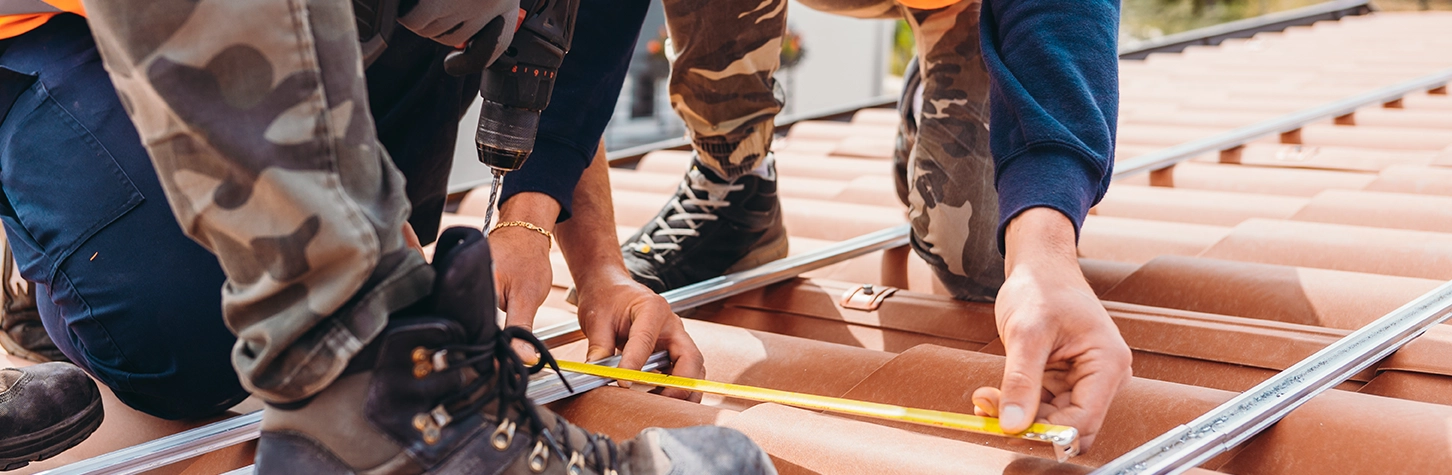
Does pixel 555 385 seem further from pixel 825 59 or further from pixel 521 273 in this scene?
pixel 825 59

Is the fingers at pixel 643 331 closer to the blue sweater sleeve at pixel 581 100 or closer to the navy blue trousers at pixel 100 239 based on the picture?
the blue sweater sleeve at pixel 581 100

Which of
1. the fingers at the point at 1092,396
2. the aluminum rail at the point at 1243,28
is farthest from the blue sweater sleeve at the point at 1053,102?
the aluminum rail at the point at 1243,28

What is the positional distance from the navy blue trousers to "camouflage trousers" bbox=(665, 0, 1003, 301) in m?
0.83

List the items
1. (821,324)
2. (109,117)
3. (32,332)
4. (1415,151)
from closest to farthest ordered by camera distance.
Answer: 1. (109,117)
2. (32,332)
3. (821,324)
4. (1415,151)

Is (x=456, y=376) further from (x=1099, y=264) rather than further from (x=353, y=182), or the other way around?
(x=1099, y=264)

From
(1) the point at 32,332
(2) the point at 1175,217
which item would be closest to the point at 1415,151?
(2) the point at 1175,217

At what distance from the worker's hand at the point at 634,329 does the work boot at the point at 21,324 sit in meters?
0.69

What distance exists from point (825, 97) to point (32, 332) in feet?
32.4

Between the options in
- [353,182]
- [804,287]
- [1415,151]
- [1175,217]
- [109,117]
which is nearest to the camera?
[353,182]

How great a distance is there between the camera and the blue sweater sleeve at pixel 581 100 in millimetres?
1382

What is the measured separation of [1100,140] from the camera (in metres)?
1.01

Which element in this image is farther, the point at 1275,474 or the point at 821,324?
the point at 821,324

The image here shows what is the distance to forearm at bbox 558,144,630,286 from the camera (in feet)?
4.58

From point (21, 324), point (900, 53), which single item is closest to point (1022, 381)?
point (21, 324)
